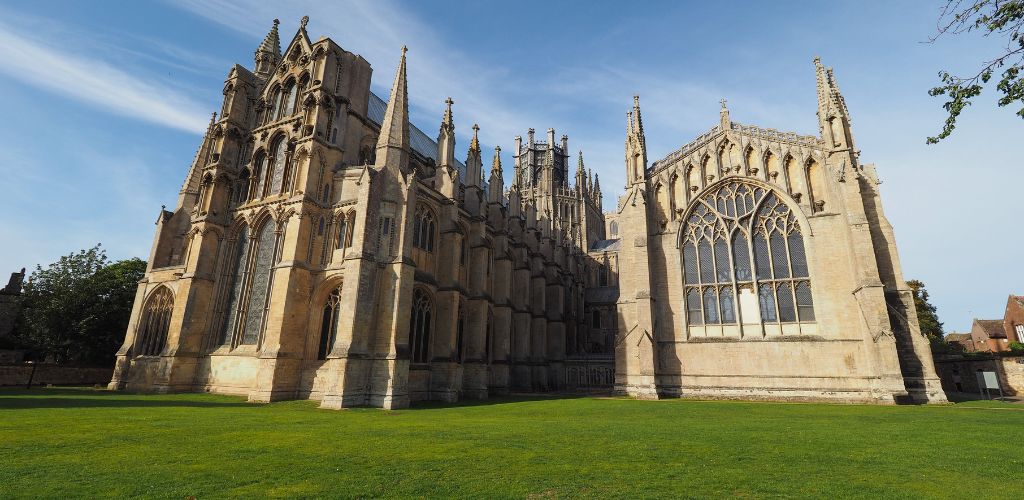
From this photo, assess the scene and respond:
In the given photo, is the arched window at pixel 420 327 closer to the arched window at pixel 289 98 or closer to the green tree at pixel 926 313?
the arched window at pixel 289 98

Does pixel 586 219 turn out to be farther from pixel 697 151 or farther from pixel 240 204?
pixel 240 204

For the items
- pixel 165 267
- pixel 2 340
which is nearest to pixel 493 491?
pixel 165 267

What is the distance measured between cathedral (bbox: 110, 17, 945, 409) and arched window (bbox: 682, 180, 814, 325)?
104 mm

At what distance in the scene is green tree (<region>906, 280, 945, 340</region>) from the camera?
1521 inches

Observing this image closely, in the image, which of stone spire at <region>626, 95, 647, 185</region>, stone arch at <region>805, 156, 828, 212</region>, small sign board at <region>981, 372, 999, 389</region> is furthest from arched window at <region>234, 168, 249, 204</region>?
small sign board at <region>981, 372, 999, 389</region>

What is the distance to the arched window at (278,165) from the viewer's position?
2678cm

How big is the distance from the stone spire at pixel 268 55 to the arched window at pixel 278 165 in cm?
857

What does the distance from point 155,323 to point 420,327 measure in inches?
659

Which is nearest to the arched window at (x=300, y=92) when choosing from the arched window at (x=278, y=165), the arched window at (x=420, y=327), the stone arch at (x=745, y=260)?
the arched window at (x=278, y=165)

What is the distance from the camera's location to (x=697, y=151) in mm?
28688

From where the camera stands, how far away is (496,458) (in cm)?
768

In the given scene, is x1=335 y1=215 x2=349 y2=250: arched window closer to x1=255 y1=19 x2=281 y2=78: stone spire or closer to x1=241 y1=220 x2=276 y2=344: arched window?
x1=241 y1=220 x2=276 y2=344: arched window

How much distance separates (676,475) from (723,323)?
21481 millimetres

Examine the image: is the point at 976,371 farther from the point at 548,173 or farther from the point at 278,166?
the point at 548,173
